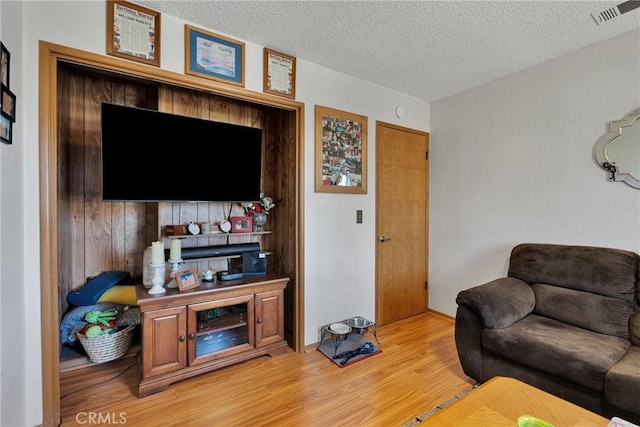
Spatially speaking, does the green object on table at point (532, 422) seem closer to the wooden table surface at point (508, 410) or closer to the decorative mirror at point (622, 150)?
the wooden table surface at point (508, 410)

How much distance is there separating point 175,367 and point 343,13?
258 centimetres

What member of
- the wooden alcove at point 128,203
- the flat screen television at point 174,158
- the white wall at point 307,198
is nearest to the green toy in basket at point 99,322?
the wooden alcove at point 128,203

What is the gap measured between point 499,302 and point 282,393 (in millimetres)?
1578

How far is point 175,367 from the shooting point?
2020 mm

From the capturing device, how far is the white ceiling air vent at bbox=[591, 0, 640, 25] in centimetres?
181

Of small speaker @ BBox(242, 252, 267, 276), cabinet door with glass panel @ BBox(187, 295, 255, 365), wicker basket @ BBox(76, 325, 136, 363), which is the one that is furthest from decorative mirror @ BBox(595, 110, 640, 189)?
wicker basket @ BBox(76, 325, 136, 363)

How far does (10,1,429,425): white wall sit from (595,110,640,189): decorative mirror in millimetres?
1650

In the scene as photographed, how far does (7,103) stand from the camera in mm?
1408

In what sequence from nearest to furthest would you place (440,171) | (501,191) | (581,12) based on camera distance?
(581,12) < (501,191) < (440,171)

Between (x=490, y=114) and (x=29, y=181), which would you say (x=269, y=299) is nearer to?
(x=29, y=181)

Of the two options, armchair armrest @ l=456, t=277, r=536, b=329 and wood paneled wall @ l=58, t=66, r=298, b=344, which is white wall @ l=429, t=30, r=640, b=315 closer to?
armchair armrest @ l=456, t=277, r=536, b=329

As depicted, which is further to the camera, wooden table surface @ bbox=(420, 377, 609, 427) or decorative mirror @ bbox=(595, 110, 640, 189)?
decorative mirror @ bbox=(595, 110, 640, 189)

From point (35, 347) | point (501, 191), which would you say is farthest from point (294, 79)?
point (35, 347)

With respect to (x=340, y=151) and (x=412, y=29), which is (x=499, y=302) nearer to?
(x=340, y=151)
